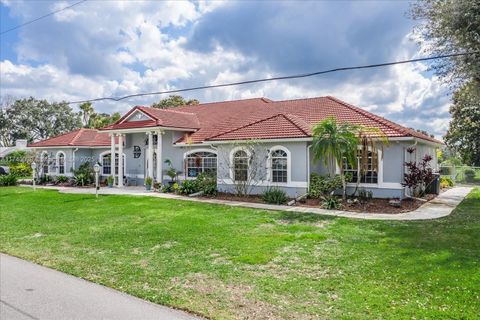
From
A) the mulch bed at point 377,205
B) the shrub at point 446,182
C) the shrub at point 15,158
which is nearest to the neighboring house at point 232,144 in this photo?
the mulch bed at point 377,205

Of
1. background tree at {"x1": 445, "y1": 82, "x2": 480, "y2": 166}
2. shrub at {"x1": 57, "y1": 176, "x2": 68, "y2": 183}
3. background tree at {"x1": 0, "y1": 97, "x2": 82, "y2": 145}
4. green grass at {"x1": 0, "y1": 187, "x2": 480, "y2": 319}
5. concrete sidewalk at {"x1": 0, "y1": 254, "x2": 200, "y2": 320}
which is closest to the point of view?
concrete sidewalk at {"x1": 0, "y1": 254, "x2": 200, "y2": 320}

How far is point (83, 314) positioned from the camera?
5734 millimetres

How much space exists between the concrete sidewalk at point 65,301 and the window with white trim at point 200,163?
49.2 feet

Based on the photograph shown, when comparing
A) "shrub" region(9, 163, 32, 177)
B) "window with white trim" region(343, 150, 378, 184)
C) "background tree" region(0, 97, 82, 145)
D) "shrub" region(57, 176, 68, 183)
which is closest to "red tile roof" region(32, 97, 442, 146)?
"window with white trim" region(343, 150, 378, 184)

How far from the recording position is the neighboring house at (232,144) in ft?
→ 57.4

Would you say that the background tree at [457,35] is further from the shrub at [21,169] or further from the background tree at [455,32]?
the shrub at [21,169]

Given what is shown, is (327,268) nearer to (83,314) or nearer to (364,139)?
(83,314)

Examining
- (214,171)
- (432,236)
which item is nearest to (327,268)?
(432,236)

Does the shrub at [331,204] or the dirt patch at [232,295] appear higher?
the shrub at [331,204]

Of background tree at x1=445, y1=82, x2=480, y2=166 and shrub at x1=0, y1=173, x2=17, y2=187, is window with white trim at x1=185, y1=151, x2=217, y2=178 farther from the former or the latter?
background tree at x1=445, y1=82, x2=480, y2=166

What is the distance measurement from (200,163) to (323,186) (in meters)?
8.85

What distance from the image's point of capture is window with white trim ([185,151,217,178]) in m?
22.8

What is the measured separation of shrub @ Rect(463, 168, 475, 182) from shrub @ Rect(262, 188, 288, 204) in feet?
68.0

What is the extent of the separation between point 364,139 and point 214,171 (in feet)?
30.1
